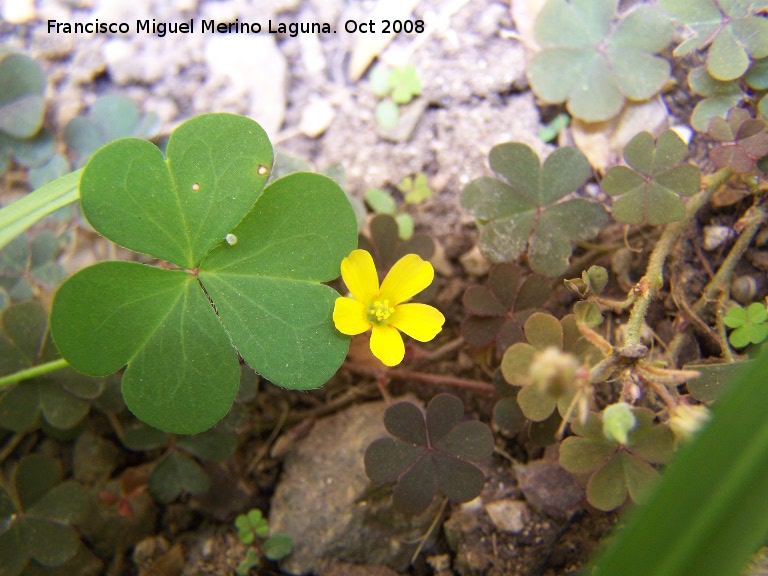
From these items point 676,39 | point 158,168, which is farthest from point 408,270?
point 676,39

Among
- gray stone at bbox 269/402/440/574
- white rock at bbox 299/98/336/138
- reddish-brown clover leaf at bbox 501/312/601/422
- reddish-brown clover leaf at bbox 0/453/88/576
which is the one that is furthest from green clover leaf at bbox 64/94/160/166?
reddish-brown clover leaf at bbox 501/312/601/422

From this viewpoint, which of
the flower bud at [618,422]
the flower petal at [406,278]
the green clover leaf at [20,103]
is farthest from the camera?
the green clover leaf at [20,103]

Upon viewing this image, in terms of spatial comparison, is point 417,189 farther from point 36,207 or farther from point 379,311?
point 36,207

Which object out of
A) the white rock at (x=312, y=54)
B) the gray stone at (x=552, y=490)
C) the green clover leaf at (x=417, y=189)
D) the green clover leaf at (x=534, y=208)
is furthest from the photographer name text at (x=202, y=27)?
the gray stone at (x=552, y=490)

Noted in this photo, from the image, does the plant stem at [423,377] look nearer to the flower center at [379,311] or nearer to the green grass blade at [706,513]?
the flower center at [379,311]

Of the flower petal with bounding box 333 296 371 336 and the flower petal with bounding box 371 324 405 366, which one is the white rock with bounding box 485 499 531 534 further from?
the flower petal with bounding box 333 296 371 336

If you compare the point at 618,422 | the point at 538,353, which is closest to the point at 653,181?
the point at 538,353

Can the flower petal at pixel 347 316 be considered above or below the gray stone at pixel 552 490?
above
